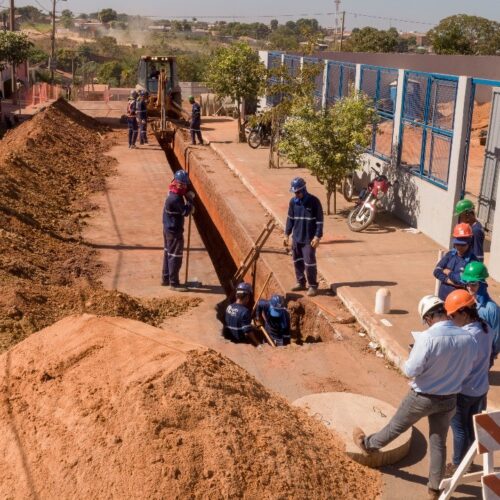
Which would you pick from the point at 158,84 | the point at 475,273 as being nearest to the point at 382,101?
the point at 475,273

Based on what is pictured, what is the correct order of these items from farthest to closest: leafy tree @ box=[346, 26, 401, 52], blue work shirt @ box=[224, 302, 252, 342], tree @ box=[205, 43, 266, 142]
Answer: leafy tree @ box=[346, 26, 401, 52] < tree @ box=[205, 43, 266, 142] < blue work shirt @ box=[224, 302, 252, 342]

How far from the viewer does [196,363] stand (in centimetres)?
616

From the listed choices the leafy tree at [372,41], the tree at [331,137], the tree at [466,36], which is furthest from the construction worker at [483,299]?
the leafy tree at [372,41]

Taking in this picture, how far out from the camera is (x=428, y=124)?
13891 mm

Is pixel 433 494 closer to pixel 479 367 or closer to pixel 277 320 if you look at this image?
pixel 479 367

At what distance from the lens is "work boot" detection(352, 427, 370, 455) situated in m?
6.33

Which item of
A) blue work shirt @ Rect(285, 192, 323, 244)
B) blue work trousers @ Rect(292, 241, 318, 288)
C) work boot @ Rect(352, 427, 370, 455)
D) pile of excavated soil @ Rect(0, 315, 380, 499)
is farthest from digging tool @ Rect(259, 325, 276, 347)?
work boot @ Rect(352, 427, 370, 455)

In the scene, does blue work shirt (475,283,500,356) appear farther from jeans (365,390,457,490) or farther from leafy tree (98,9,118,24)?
leafy tree (98,9,118,24)

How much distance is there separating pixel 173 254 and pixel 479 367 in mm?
6476

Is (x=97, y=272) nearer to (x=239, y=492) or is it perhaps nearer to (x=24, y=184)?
(x=24, y=184)

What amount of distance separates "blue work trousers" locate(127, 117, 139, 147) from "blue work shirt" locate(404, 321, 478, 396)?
2145 centimetres

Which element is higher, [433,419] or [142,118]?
[142,118]

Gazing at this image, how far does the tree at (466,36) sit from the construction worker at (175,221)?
41858 mm

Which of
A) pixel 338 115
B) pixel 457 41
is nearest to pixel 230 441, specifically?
pixel 338 115
